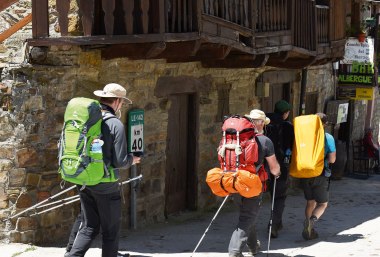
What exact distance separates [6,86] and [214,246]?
10.4 feet

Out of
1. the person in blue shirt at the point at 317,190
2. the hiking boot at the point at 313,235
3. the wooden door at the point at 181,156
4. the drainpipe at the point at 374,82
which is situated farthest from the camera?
the drainpipe at the point at 374,82

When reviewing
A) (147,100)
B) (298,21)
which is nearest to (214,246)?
(147,100)

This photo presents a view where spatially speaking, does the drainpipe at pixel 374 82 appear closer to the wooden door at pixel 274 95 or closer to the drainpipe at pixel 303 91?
the drainpipe at pixel 303 91

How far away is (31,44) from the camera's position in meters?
9.14

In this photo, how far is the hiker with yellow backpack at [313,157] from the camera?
33.2 ft

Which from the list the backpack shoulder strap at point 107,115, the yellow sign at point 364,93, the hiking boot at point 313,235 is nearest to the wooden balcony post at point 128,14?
the backpack shoulder strap at point 107,115

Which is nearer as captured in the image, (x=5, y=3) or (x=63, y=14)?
(x=5, y=3)

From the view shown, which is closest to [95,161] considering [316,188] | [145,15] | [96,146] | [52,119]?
[96,146]

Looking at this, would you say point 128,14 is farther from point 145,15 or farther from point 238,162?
point 238,162

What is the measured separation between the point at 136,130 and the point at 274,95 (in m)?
5.07

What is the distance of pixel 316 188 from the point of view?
34.3ft

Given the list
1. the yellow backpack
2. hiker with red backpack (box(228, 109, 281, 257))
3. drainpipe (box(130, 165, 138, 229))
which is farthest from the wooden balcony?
hiker with red backpack (box(228, 109, 281, 257))

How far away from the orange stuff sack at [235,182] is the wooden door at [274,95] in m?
6.12

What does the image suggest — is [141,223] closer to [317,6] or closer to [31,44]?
[31,44]
